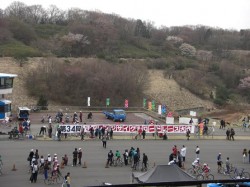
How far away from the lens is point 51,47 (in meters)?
85.1

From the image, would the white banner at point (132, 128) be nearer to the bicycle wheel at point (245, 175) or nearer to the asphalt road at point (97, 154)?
the asphalt road at point (97, 154)

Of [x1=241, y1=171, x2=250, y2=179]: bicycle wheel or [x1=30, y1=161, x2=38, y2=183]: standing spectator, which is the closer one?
[x1=30, y1=161, x2=38, y2=183]: standing spectator

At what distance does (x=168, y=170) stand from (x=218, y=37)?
391 ft

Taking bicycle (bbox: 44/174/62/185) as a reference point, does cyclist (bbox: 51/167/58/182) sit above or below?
above

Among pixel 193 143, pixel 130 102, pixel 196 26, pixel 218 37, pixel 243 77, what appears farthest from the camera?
pixel 196 26

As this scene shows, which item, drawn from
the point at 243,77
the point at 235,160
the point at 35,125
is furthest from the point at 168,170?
the point at 243,77

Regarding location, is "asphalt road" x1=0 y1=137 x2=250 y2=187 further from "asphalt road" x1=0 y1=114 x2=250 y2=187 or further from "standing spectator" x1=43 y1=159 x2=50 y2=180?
"standing spectator" x1=43 y1=159 x2=50 y2=180

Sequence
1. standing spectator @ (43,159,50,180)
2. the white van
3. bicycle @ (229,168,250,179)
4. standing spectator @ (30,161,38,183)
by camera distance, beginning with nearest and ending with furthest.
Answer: standing spectator @ (30,161,38,183), standing spectator @ (43,159,50,180), bicycle @ (229,168,250,179), the white van

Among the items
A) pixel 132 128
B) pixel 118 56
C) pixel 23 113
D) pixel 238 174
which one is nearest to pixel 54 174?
pixel 238 174

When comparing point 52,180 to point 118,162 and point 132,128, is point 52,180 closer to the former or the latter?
point 118,162

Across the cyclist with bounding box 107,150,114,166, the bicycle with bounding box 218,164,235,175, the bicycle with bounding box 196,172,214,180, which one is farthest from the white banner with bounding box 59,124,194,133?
the bicycle with bounding box 196,172,214,180

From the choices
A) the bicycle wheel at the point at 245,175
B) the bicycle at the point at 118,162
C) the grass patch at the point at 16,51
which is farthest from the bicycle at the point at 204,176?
the grass patch at the point at 16,51

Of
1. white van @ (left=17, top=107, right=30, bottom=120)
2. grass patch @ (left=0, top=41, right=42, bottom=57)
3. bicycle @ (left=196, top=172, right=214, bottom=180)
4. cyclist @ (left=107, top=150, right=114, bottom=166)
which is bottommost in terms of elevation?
bicycle @ (left=196, top=172, right=214, bottom=180)

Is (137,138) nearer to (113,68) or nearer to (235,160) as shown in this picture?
(235,160)
